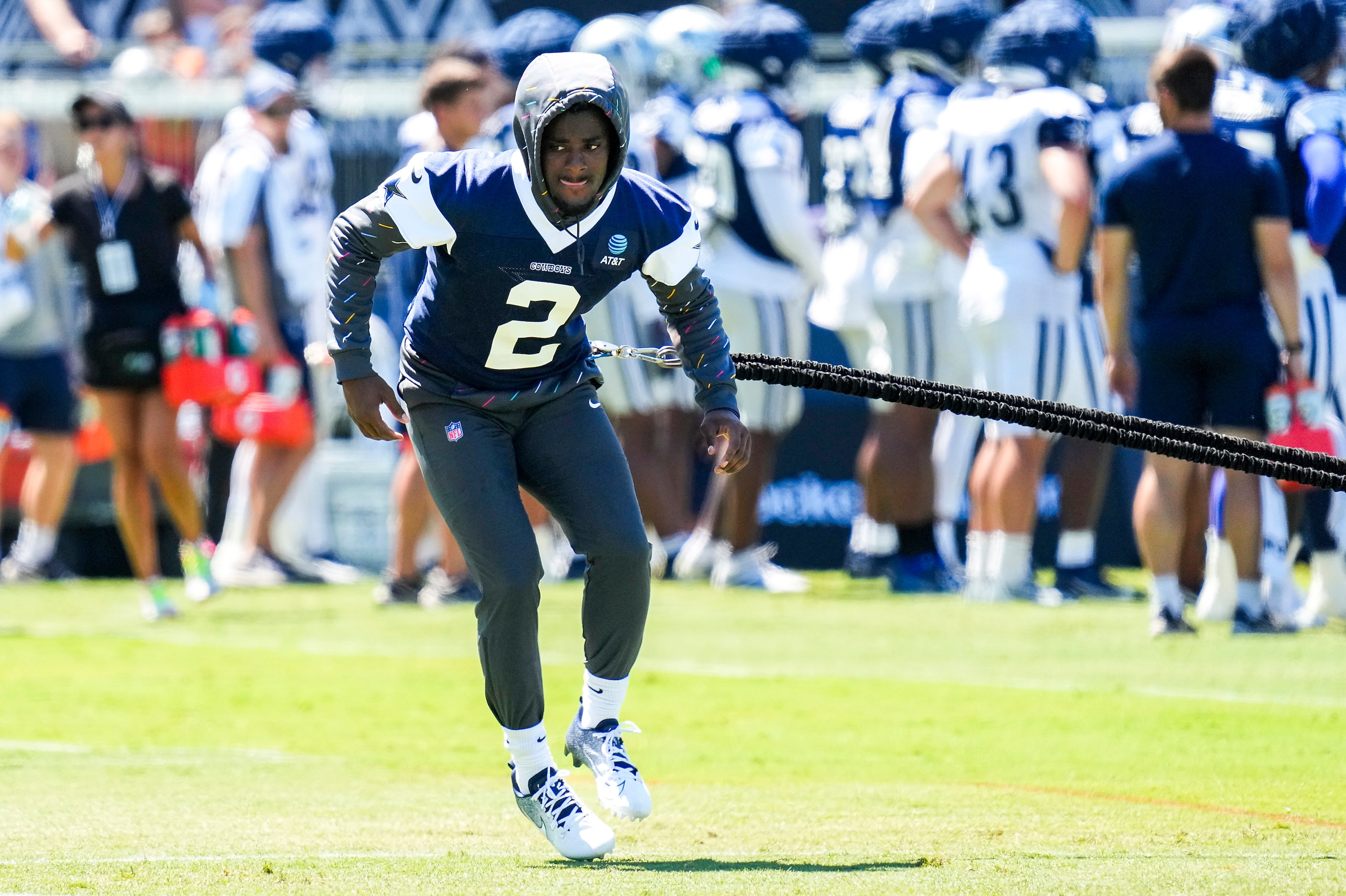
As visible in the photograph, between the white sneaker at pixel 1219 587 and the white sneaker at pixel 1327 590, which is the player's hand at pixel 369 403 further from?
the white sneaker at pixel 1327 590

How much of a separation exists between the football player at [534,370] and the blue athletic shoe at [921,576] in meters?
5.87

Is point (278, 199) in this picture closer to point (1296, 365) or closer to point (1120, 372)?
point (1120, 372)

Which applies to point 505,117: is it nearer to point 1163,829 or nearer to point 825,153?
point 825,153

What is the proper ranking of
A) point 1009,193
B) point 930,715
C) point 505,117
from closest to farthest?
point 930,715 < point 1009,193 < point 505,117

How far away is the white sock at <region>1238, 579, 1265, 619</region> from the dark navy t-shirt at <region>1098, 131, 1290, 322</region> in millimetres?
1197

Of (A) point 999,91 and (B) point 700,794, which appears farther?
(A) point 999,91

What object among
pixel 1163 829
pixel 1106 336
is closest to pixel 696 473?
pixel 1106 336

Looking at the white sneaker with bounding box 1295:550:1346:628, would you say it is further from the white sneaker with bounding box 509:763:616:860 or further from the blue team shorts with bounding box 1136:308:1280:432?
the white sneaker with bounding box 509:763:616:860

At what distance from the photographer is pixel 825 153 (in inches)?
439

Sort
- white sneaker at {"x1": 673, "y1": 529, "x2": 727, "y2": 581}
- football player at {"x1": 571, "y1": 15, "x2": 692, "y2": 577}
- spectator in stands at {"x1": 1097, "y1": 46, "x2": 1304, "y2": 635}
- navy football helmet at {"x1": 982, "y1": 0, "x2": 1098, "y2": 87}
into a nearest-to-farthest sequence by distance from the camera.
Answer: spectator in stands at {"x1": 1097, "y1": 46, "x2": 1304, "y2": 635}
navy football helmet at {"x1": 982, "y1": 0, "x2": 1098, "y2": 87}
football player at {"x1": 571, "y1": 15, "x2": 692, "y2": 577}
white sneaker at {"x1": 673, "y1": 529, "x2": 727, "y2": 581}

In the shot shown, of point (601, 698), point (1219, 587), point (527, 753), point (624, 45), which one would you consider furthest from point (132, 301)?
point (527, 753)

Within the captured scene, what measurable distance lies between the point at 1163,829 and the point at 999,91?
18.7 feet

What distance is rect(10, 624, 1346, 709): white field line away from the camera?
23.6 feet

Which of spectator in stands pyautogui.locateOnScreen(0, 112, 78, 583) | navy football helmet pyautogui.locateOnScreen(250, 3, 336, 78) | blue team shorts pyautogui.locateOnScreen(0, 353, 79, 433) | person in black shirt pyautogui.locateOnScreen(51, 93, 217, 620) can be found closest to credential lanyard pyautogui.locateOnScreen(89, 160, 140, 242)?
person in black shirt pyautogui.locateOnScreen(51, 93, 217, 620)
